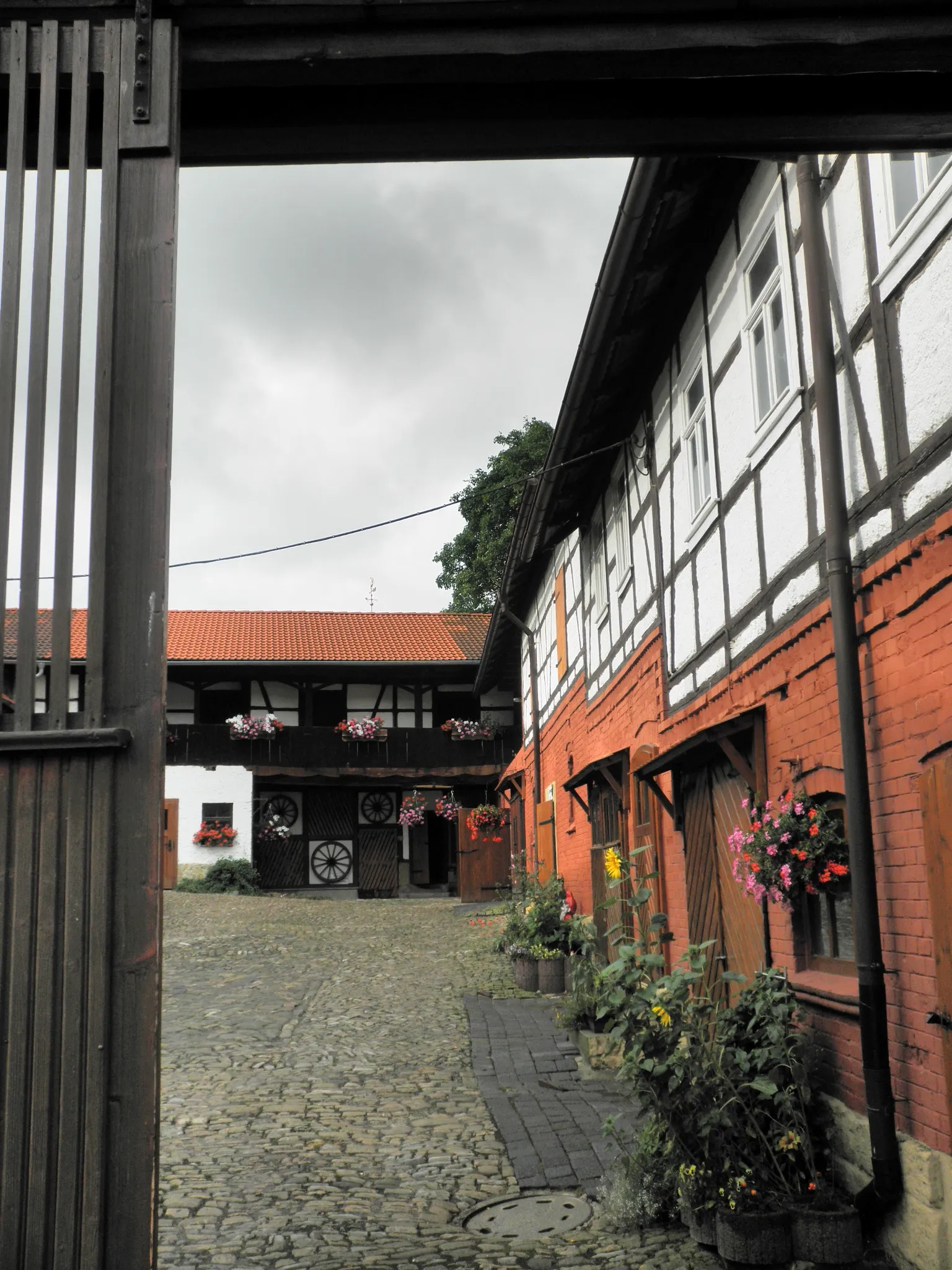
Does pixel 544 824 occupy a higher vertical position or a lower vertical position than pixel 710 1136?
higher

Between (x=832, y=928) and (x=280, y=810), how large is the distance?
76.4ft

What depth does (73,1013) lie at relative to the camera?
2.43 metres

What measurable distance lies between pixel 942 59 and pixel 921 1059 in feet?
10.7

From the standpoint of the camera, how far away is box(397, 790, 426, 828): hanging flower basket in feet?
86.1

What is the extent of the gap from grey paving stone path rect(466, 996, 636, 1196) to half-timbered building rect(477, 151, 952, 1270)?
3.89 feet

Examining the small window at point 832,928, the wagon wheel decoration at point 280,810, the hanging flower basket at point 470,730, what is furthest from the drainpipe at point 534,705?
the small window at point 832,928

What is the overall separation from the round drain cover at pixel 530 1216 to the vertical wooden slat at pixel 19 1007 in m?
3.19

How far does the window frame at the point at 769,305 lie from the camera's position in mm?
5707

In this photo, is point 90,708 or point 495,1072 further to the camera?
point 495,1072

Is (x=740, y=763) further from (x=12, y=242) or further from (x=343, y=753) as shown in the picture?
(x=343, y=753)

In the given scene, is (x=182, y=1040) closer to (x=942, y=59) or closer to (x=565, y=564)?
(x=565, y=564)

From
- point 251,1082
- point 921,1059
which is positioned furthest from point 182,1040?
point 921,1059

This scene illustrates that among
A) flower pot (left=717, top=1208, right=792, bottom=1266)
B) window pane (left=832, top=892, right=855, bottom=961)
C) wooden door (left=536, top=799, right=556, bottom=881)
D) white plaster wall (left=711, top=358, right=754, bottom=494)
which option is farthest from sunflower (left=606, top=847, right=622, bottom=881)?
wooden door (left=536, top=799, right=556, bottom=881)

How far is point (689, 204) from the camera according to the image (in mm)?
6855
